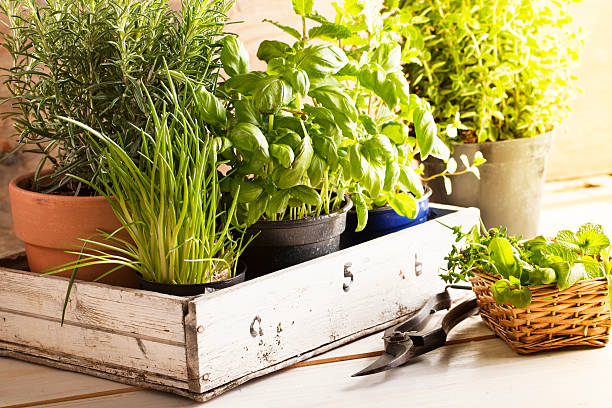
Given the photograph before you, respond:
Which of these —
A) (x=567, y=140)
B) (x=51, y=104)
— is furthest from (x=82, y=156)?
(x=567, y=140)

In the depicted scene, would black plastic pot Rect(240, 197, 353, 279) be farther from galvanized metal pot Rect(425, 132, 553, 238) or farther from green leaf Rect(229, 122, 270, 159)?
galvanized metal pot Rect(425, 132, 553, 238)

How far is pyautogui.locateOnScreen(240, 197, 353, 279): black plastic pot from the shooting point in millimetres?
964

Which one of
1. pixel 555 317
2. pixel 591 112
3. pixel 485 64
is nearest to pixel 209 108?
pixel 555 317

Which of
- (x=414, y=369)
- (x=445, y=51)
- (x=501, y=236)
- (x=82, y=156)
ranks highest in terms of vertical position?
(x=445, y=51)

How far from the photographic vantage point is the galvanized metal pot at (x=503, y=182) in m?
1.35

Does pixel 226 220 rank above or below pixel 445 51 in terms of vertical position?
below

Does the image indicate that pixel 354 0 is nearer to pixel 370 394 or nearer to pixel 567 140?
pixel 370 394

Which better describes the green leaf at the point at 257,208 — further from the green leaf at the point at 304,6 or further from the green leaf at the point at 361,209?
the green leaf at the point at 304,6

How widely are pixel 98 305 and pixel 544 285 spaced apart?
52 centimetres

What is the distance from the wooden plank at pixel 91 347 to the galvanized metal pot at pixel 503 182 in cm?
68

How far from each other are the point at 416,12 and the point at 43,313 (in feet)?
2.68

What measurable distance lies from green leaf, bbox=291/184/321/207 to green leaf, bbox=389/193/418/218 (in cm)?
15

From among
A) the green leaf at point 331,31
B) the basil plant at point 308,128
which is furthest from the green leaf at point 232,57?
the green leaf at point 331,31

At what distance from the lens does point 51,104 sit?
949 millimetres
